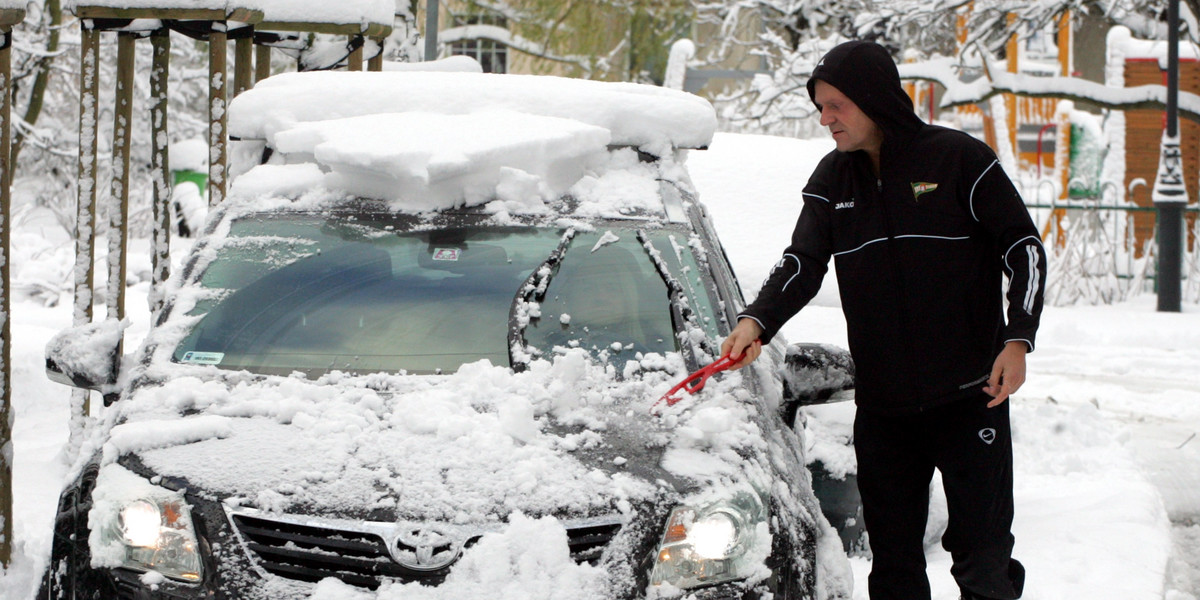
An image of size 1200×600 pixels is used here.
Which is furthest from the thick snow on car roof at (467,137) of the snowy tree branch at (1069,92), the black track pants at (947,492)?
the snowy tree branch at (1069,92)

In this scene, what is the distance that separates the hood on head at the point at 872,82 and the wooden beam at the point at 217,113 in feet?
10.9

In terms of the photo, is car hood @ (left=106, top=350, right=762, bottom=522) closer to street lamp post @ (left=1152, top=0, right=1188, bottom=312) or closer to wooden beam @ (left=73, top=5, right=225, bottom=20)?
wooden beam @ (left=73, top=5, right=225, bottom=20)

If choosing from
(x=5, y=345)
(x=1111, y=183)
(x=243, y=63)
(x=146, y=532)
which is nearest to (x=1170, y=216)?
(x=1111, y=183)

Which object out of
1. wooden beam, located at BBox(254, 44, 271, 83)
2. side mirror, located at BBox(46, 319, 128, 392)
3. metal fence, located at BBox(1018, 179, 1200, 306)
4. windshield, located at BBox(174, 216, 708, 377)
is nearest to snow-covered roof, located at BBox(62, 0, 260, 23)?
wooden beam, located at BBox(254, 44, 271, 83)

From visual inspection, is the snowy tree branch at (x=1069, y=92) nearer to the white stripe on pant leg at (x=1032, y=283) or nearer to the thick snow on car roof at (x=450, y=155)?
the thick snow on car roof at (x=450, y=155)

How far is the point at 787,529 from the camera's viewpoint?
3.00 metres

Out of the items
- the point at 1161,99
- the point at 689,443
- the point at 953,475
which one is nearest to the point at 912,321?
the point at 953,475

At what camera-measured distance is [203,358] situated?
11.5ft

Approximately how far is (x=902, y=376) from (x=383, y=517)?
1.42m

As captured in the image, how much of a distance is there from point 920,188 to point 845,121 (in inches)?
10.2

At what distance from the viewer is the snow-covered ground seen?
192 inches

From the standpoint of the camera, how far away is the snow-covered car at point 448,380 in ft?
9.22

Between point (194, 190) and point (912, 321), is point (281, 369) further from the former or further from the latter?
point (194, 190)

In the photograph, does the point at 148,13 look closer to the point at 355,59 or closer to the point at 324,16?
the point at 324,16
